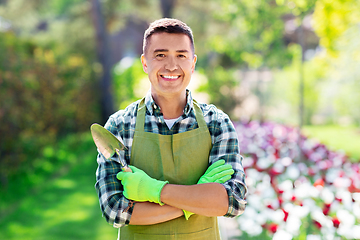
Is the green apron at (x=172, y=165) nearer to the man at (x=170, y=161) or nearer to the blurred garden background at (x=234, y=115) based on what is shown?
the man at (x=170, y=161)

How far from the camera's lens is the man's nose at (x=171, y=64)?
157cm

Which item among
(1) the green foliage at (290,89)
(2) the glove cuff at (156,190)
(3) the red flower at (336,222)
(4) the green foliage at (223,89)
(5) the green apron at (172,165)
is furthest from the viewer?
(1) the green foliage at (290,89)

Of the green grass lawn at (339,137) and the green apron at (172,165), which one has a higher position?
the green apron at (172,165)

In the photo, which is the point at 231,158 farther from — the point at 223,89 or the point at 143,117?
the point at 223,89

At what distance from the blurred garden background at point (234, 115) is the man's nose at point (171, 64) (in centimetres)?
198

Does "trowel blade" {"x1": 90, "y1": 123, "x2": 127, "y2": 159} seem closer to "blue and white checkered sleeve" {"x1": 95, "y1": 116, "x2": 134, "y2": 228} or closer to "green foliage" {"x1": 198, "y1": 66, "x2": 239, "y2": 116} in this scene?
"blue and white checkered sleeve" {"x1": 95, "y1": 116, "x2": 134, "y2": 228}

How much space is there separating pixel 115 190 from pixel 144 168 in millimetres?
165

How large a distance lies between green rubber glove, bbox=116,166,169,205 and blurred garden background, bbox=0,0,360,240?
5.92 feet

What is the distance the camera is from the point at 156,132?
1.68 meters

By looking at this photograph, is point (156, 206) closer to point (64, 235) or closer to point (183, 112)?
point (183, 112)

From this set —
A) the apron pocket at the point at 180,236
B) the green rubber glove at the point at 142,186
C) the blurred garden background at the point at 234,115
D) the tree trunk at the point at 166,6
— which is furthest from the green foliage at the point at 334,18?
the tree trunk at the point at 166,6

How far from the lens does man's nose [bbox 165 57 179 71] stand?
157 cm

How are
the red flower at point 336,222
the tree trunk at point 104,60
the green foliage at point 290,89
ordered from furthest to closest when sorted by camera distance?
the green foliage at point 290,89 < the tree trunk at point 104,60 < the red flower at point 336,222

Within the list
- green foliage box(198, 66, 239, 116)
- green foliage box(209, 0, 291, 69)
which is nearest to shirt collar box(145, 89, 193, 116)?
green foliage box(209, 0, 291, 69)
